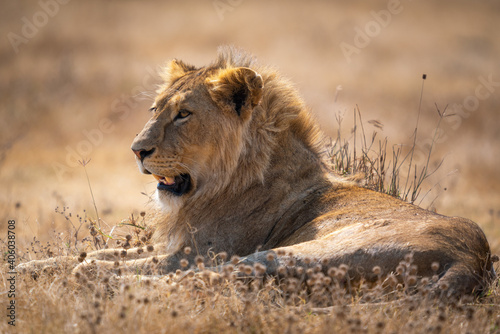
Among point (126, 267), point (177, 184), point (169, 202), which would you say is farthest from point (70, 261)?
point (177, 184)

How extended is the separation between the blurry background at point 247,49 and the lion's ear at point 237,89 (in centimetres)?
740

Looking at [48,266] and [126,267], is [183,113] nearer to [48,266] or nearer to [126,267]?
[126,267]

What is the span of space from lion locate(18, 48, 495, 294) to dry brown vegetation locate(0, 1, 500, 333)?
71 cm

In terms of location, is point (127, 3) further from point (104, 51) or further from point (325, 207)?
point (325, 207)

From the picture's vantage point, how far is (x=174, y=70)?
6.68 meters

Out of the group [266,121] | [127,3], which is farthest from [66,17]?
[266,121]

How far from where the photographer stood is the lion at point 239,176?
5641 millimetres

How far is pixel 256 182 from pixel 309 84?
76.9ft

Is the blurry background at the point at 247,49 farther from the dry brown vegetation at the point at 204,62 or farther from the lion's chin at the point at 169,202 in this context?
the lion's chin at the point at 169,202

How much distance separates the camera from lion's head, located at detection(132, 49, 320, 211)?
19.0 feet

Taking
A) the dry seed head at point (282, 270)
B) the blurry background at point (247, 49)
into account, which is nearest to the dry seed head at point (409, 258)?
the dry seed head at point (282, 270)

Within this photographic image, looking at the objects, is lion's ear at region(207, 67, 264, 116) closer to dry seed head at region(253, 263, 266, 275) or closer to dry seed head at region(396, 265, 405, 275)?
dry seed head at region(253, 263, 266, 275)

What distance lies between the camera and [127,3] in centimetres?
4109

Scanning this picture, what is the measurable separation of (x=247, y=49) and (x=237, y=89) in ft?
89.3
